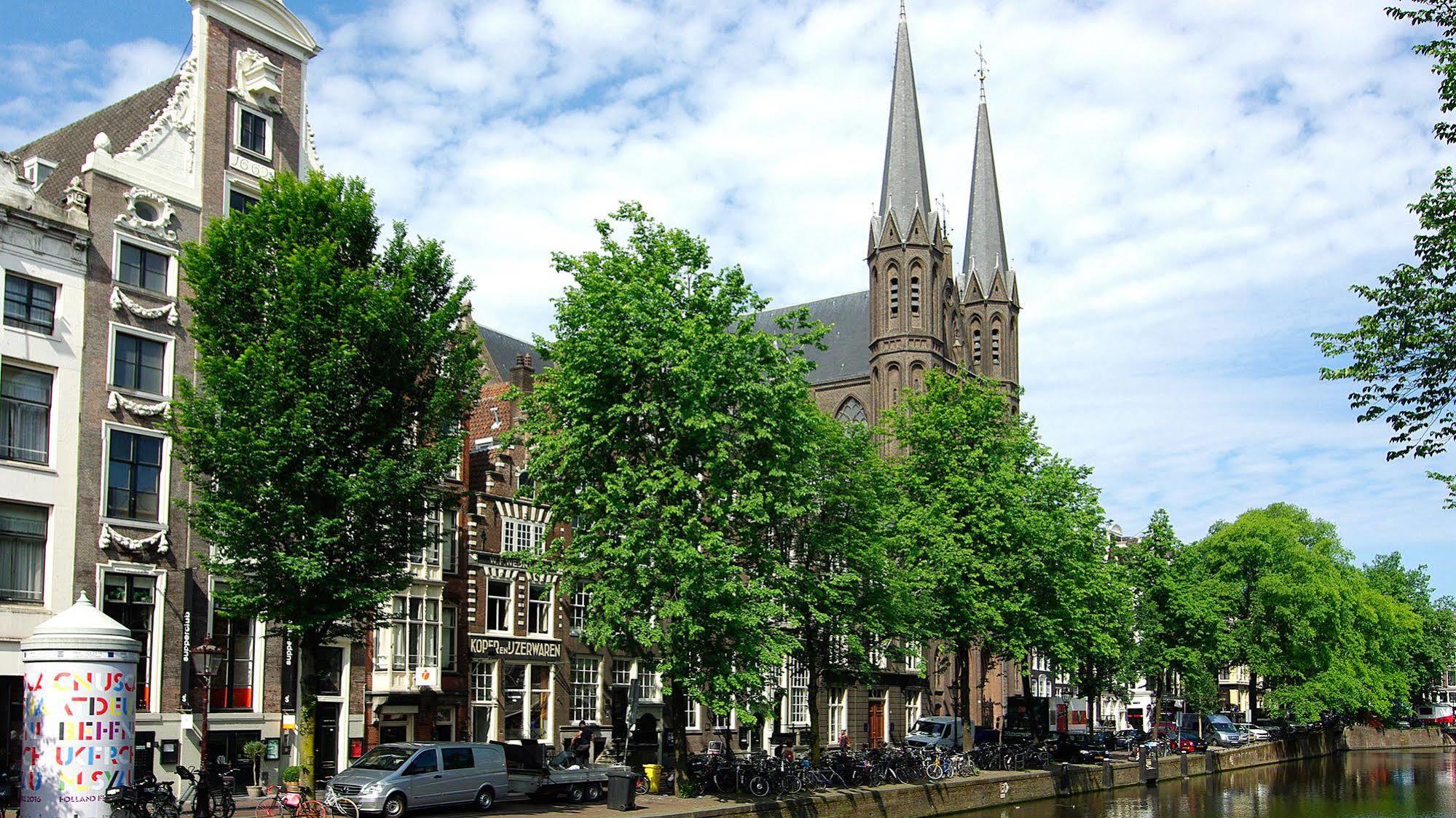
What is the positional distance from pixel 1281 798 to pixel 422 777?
39.4 meters

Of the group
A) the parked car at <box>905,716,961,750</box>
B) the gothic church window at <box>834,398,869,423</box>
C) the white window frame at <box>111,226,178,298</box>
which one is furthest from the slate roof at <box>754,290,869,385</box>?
the white window frame at <box>111,226,178,298</box>

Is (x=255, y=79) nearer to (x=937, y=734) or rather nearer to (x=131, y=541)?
(x=131, y=541)

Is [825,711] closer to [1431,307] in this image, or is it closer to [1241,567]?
[1241,567]

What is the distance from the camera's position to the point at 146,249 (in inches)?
1431

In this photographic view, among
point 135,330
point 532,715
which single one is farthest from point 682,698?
point 135,330

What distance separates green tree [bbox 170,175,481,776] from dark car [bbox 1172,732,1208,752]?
162ft

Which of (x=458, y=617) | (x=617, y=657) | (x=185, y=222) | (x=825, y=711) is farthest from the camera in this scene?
(x=825, y=711)

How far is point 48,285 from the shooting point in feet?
112

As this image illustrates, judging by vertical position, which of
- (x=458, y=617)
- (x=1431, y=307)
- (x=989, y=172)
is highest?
(x=989, y=172)

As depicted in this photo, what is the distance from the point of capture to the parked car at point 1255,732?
8312 cm

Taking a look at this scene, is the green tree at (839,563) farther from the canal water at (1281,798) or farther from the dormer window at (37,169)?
the dormer window at (37,169)

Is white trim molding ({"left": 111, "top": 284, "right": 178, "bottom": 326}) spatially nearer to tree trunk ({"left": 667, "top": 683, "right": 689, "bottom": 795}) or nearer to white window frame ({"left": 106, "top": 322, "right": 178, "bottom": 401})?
white window frame ({"left": 106, "top": 322, "right": 178, "bottom": 401})

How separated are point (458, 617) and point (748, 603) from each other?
49.2 ft

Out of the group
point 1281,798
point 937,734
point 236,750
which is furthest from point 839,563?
point 1281,798
